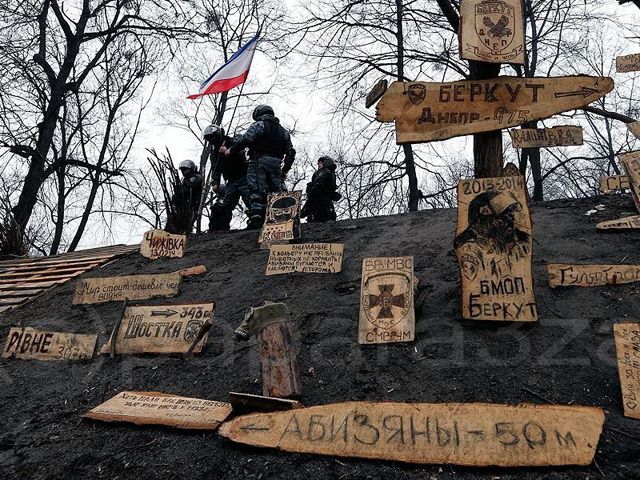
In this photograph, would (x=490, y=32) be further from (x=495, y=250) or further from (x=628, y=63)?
(x=628, y=63)

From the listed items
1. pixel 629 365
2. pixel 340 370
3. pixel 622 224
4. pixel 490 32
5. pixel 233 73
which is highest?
pixel 233 73

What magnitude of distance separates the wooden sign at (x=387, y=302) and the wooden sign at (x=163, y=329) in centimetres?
109

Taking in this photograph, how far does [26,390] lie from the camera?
3389mm

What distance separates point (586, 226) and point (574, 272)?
4.33 feet

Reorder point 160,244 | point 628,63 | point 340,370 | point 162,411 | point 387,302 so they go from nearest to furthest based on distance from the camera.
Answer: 1. point 162,411
2. point 340,370
3. point 387,302
4. point 628,63
5. point 160,244

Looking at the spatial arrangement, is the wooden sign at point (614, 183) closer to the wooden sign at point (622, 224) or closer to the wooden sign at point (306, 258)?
the wooden sign at point (622, 224)

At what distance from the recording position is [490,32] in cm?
318

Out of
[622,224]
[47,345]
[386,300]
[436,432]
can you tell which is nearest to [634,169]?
[622,224]

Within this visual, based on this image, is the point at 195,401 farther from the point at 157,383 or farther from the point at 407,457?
the point at 407,457

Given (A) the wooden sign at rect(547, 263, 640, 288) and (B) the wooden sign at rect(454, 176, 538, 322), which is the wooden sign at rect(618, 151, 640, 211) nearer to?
(A) the wooden sign at rect(547, 263, 640, 288)

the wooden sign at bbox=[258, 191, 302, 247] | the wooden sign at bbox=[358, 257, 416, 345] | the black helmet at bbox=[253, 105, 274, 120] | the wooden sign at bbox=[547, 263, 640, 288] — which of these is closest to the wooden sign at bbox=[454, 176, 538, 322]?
the wooden sign at bbox=[358, 257, 416, 345]

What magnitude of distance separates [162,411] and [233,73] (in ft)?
17.7

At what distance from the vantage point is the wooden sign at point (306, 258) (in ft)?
14.3

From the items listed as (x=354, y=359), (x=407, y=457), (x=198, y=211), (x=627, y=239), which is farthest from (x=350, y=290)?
(x=198, y=211)
